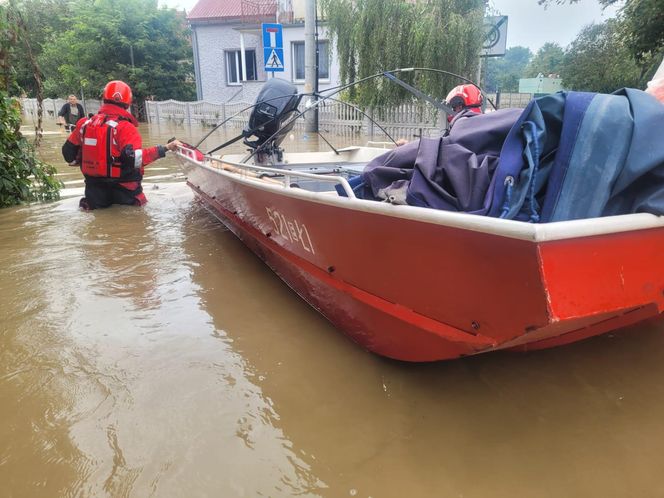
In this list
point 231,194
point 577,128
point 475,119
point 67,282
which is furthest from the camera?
point 231,194

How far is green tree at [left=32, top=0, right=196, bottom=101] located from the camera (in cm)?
2522

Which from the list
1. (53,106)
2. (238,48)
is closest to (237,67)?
(238,48)

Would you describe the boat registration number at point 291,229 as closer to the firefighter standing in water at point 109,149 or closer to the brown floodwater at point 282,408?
the brown floodwater at point 282,408

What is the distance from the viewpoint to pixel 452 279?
190cm

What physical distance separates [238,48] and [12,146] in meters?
18.1

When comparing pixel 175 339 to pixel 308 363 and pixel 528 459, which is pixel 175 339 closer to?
pixel 308 363

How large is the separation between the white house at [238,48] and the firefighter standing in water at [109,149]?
1545 cm

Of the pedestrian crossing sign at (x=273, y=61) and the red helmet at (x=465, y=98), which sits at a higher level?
the pedestrian crossing sign at (x=273, y=61)

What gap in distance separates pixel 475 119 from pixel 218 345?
6.37 feet

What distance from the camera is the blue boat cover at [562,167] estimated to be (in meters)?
1.78

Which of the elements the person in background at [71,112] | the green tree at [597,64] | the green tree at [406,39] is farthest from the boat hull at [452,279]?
the green tree at [597,64]

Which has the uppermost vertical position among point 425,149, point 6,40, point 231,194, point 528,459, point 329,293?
point 6,40

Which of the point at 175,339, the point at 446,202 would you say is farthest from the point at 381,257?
the point at 175,339

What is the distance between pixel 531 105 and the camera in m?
1.97
